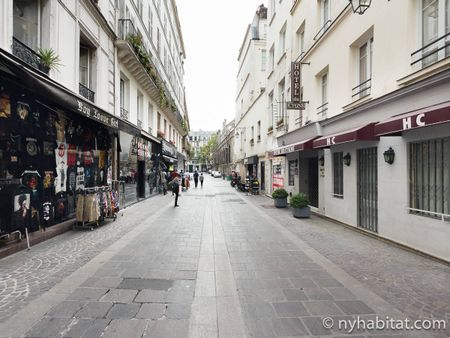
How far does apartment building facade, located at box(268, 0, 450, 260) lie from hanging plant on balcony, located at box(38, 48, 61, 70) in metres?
7.34

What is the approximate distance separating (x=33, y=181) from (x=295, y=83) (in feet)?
32.9

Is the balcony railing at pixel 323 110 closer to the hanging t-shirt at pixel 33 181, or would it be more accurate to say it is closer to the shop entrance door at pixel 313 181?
the shop entrance door at pixel 313 181

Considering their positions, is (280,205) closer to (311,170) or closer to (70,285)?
(311,170)

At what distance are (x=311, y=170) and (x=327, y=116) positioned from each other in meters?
3.21

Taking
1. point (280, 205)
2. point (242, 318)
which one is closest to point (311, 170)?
point (280, 205)

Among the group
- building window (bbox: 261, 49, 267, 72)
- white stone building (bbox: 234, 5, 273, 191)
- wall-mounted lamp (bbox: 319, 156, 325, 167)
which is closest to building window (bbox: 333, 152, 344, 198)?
wall-mounted lamp (bbox: 319, 156, 325, 167)

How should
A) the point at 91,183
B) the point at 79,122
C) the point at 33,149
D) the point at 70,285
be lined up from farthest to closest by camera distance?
the point at 91,183 → the point at 79,122 → the point at 33,149 → the point at 70,285

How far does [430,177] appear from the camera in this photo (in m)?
5.57

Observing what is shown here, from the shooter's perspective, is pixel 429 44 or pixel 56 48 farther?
pixel 56 48

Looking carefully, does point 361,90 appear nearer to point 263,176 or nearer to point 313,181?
point 313,181

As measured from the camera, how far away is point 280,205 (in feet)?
42.5

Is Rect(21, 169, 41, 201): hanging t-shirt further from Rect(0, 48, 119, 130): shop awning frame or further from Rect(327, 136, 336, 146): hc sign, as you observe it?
Rect(327, 136, 336, 146): hc sign

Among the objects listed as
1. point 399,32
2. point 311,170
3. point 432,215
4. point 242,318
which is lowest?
point 242,318

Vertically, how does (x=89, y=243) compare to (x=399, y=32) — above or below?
below
